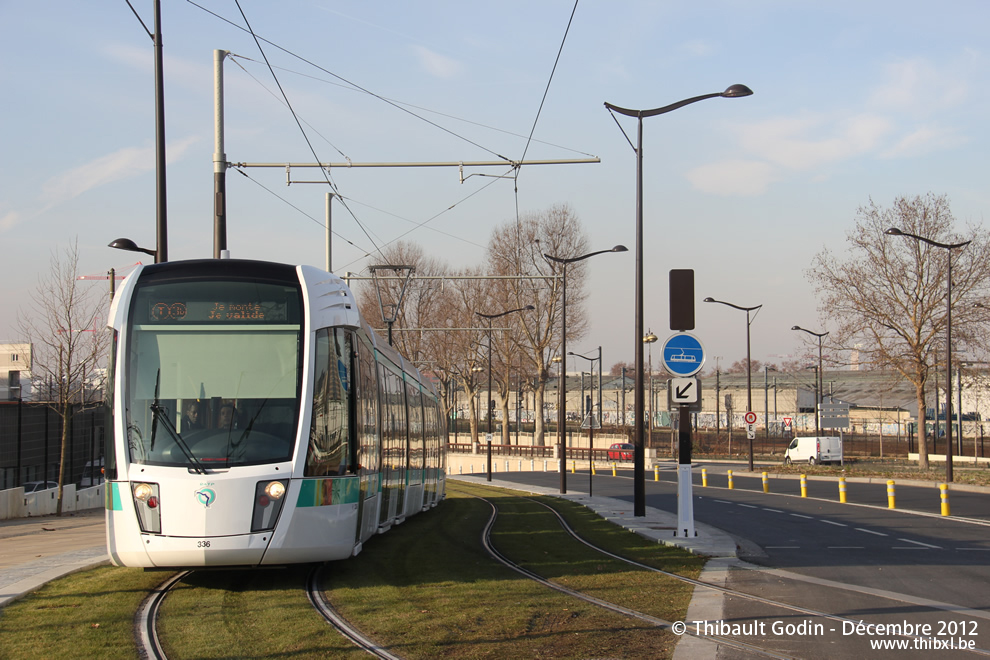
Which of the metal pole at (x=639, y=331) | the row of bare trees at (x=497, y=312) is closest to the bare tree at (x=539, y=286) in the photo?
the row of bare trees at (x=497, y=312)

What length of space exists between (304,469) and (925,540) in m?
11.9

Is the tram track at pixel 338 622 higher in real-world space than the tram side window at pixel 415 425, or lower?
lower

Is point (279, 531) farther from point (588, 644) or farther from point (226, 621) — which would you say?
point (588, 644)

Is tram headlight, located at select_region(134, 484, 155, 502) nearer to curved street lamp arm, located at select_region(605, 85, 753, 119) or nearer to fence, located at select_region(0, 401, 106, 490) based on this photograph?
curved street lamp arm, located at select_region(605, 85, 753, 119)

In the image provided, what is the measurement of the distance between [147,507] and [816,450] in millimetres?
48108

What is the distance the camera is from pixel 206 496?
8.35 metres

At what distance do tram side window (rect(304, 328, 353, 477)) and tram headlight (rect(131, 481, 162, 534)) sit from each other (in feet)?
4.43

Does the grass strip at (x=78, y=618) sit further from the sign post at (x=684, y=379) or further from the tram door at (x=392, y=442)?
the sign post at (x=684, y=379)

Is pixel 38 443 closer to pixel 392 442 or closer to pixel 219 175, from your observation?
pixel 219 175

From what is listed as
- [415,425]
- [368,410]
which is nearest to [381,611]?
[368,410]

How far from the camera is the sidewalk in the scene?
9.70m

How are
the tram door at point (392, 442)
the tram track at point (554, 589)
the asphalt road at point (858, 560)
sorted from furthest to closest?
the tram door at point (392, 442) → the asphalt road at point (858, 560) → the tram track at point (554, 589)

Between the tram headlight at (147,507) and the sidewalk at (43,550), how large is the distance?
1.40m

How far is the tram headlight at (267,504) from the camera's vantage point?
8.48 meters
